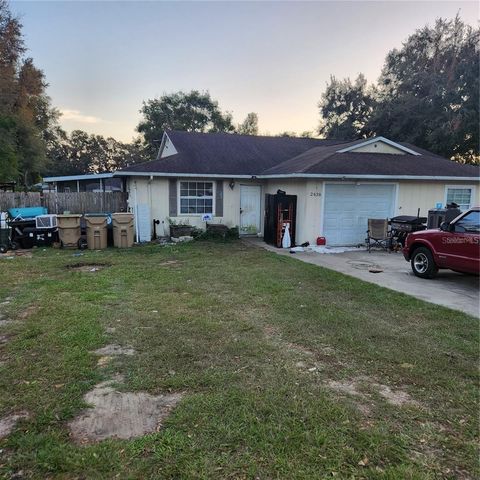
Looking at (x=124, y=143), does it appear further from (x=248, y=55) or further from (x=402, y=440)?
(x=402, y=440)

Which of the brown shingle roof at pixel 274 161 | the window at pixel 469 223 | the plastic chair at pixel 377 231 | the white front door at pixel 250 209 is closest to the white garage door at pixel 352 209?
the brown shingle roof at pixel 274 161

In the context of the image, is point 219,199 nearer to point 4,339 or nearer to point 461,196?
point 461,196

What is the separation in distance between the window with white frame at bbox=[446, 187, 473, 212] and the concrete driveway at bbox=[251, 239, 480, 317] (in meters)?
4.08

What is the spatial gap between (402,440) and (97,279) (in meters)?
6.23

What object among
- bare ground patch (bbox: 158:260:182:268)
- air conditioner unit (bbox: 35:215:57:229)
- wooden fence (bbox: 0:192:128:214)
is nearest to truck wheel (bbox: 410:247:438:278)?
bare ground patch (bbox: 158:260:182:268)

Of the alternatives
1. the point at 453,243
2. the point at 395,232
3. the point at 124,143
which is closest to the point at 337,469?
the point at 453,243

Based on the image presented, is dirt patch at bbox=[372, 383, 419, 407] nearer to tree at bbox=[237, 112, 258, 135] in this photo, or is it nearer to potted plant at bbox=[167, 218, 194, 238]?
potted plant at bbox=[167, 218, 194, 238]

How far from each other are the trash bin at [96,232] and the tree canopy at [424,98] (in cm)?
1738

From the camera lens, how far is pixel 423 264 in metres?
7.91

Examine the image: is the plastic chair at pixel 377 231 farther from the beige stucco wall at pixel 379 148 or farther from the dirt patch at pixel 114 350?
the dirt patch at pixel 114 350

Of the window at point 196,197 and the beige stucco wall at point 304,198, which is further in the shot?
the window at point 196,197

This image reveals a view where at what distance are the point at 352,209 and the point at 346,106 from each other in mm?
17672

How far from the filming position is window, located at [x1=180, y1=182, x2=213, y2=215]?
1338 centimetres

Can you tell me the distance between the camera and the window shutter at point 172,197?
13.1 metres
